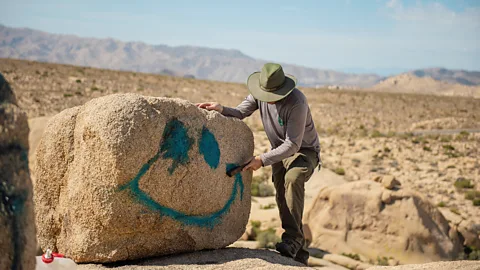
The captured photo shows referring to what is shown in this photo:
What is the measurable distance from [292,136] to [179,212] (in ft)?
4.26

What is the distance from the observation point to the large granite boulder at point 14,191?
231 centimetres

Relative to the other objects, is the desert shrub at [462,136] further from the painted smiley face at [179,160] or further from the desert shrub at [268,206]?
the painted smiley face at [179,160]

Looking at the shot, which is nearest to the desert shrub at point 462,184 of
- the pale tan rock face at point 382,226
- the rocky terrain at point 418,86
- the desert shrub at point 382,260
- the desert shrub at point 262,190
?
the desert shrub at point 262,190

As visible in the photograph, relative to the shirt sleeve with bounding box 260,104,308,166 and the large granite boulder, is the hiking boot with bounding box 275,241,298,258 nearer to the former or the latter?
the shirt sleeve with bounding box 260,104,308,166

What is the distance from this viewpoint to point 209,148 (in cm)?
444

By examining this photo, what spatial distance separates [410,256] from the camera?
7730mm

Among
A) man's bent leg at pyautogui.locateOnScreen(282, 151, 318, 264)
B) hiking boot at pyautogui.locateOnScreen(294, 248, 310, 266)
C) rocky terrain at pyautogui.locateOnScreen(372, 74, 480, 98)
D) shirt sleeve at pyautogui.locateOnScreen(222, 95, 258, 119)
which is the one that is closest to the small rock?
hiking boot at pyautogui.locateOnScreen(294, 248, 310, 266)

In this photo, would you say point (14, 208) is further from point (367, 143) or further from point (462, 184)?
point (367, 143)

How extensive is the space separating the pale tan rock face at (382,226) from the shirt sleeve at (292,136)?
401 centimetres

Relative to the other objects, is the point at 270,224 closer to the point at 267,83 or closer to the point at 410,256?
the point at 410,256

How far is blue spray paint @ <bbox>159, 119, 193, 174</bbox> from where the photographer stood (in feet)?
13.5

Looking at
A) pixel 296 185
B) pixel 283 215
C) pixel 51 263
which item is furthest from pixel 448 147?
pixel 51 263

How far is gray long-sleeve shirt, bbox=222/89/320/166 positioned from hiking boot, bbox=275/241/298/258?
894 millimetres

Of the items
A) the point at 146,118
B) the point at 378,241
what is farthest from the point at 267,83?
the point at 378,241
